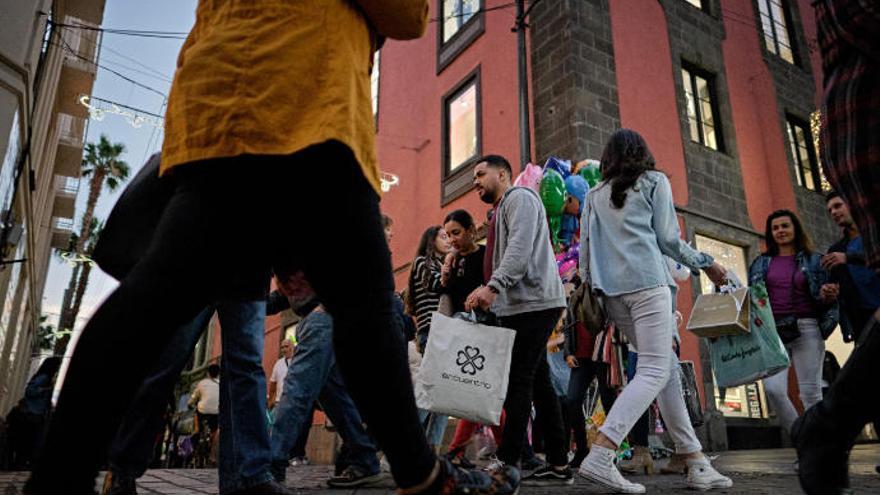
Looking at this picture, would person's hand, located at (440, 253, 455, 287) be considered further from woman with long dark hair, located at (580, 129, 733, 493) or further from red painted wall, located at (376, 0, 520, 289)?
red painted wall, located at (376, 0, 520, 289)

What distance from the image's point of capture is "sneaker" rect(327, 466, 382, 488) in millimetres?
3693

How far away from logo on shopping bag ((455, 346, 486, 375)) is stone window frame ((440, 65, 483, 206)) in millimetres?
7718

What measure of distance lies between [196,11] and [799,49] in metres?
15.3

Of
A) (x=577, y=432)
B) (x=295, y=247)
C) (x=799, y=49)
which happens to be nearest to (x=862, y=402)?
(x=295, y=247)

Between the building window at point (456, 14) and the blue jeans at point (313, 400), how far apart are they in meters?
9.41

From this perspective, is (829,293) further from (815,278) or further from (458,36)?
(458,36)

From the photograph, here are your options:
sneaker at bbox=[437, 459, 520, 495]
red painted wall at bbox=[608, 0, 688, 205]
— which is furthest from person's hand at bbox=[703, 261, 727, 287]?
red painted wall at bbox=[608, 0, 688, 205]

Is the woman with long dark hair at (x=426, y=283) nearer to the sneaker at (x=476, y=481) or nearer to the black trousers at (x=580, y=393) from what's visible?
the black trousers at (x=580, y=393)

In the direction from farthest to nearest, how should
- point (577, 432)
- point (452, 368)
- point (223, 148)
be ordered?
point (577, 432), point (452, 368), point (223, 148)

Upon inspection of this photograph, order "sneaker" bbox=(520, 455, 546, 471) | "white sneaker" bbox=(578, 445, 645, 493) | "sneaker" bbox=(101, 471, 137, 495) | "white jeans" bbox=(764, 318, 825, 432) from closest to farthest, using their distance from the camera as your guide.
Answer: "sneaker" bbox=(101, 471, 137, 495) < "white sneaker" bbox=(578, 445, 645, 493) < "sneaker" bbox=(520, 455, 546, 471) < "white jeans" bbox=(764, 318, 825, 432)

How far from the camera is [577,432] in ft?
15.8

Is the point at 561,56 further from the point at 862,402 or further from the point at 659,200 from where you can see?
the point at 862,402

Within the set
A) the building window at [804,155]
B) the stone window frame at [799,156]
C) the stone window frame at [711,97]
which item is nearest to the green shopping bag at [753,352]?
the stone window frame at [711,97]

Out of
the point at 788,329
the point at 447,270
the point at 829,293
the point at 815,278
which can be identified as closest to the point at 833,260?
the point at 829,293
